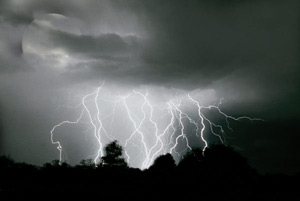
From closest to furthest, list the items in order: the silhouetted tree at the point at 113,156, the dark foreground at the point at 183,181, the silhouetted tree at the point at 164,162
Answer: the dark foreground at the point at 183,181 < the silhouetted tree at the point at 164,162 < the silhouetted tree at the point at 113,156

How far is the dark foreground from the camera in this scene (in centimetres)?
1534

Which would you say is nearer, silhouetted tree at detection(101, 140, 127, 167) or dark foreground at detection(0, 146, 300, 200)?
dark foreground at detection(0, 146, 300, 200)

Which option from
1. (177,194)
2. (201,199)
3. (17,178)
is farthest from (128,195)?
(17,178)

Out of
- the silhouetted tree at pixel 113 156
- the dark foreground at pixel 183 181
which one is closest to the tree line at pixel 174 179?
the dark foreground at pixel 183 181

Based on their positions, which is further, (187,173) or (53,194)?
(187,173)

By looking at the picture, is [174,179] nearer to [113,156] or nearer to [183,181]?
[183,181]

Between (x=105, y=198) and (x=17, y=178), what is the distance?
45.1ft

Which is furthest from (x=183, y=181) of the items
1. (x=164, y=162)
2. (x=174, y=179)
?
(x=164, y=162)

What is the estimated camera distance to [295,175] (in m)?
21.4

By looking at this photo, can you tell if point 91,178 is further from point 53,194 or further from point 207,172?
point 207,172

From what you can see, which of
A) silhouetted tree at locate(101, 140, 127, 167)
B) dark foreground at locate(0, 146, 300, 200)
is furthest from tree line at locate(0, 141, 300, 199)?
silhouetted tree at locate(101, 140, 127, 167)

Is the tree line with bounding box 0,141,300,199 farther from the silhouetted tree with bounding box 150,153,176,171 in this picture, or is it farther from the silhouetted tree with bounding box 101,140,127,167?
the silhouetted tree with bounding box 101,140,127,167

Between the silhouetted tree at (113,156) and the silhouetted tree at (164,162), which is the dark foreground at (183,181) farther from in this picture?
the silhouetted tree at (113,156)

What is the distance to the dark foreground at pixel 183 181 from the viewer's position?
1534 cm
